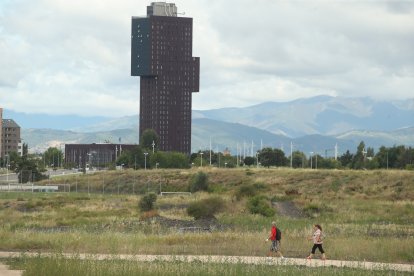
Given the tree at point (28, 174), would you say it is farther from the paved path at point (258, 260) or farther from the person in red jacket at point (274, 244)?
the paved path at point (258, 260)

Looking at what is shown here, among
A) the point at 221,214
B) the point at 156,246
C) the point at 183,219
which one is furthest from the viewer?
the point at 221,214

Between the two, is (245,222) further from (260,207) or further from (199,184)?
(199,184)

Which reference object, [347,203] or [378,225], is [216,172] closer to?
[347,203]

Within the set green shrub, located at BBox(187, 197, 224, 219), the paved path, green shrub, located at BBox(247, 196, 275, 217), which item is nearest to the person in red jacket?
the paved path

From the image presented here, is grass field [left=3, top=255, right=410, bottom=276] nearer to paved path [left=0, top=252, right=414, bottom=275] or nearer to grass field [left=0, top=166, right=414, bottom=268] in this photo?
paved path [left=0, top=252, right=414, bottom=275]

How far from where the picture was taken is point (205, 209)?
75312mm

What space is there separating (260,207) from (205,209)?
17.6 ft

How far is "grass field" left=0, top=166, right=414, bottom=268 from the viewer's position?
46344mm

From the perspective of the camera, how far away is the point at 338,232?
56062 mm

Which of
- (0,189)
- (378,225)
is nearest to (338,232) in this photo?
(378,225)

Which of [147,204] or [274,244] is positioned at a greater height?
[147,204]

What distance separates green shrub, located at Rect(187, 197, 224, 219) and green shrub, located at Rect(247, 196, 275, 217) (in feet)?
9.83

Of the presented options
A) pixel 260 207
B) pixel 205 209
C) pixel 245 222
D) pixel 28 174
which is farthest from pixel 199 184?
pixel 245 222

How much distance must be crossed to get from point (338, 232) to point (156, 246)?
1457cm
